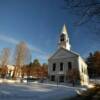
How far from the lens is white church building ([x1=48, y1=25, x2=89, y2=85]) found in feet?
140

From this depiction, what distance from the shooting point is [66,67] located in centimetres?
4669

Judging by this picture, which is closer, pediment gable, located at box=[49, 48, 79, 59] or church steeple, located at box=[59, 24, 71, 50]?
pediment gable, located at box=[49, 48, 79, 59]

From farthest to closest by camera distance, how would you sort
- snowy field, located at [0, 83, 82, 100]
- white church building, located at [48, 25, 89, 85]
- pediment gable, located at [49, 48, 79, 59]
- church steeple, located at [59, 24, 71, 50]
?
church steeple, located at [59, 24, 71, 50] < pediment gable, located at [49, 48, 79, 59] < white church building, located at [48, 25, 89, 85] < snowy field, located at [0, 83, 82, 100]

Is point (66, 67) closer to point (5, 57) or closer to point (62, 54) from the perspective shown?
point (62, 54)

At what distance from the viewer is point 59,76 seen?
4662cm

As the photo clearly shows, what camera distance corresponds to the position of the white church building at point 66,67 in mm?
42747

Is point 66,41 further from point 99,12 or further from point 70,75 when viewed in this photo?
point 99,12

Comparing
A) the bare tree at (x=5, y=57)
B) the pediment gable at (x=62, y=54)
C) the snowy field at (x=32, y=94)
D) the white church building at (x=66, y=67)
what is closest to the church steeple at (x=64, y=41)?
the white church building at (x=66, y=67)

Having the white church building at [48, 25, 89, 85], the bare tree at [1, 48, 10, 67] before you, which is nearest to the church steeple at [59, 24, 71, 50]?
the white church building at [48, 25, 89, 85]

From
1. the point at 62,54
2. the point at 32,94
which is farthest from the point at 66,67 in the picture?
the point at 32,94

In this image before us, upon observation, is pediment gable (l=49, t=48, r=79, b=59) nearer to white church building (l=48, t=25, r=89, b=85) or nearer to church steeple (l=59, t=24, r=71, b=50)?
white church building (l=48, t=25, r=89, b=85)

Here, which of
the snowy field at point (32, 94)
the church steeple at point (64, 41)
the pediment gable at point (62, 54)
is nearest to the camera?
the snowy field at point (32, 94)

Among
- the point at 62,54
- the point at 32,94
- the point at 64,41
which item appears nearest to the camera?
the point at 32,94

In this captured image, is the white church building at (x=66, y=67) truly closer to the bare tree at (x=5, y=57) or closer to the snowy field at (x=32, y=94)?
the bare tree at (x=5, y=57)
